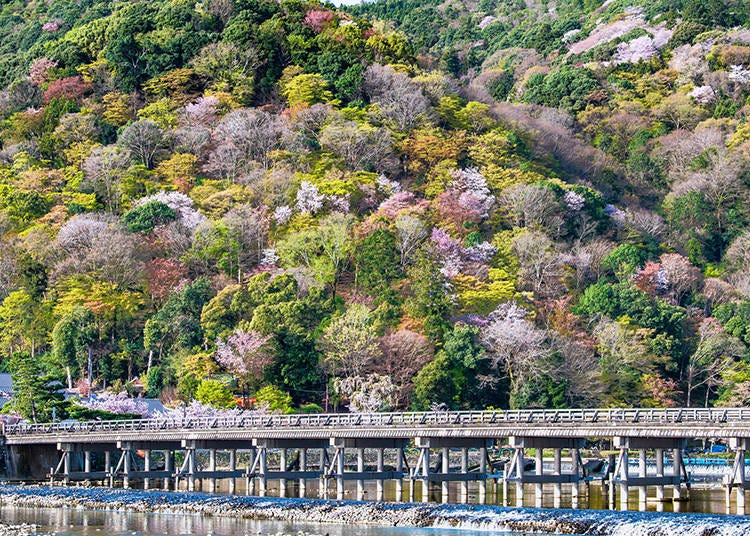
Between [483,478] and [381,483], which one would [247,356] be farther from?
[483,478]

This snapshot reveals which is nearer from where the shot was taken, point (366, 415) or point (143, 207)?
point (366, 415)

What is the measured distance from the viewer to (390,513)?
51.2 meters

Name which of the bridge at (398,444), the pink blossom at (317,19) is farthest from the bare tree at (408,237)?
the pink blossom at (317,19)

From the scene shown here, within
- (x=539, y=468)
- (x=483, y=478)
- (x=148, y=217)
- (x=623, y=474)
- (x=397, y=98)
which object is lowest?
(x=483, y=478)

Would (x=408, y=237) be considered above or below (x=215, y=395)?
above

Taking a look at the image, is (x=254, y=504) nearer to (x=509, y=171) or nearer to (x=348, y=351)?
(x=348, y=351)

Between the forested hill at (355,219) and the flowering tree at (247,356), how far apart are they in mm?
185

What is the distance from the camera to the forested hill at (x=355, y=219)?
87875 mm

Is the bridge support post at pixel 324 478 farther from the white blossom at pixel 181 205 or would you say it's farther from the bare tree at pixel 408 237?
the white blossom at pixel 181 205

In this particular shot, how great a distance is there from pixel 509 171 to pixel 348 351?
32.1 m

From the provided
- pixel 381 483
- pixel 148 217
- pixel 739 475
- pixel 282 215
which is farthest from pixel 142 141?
pixel 739 475

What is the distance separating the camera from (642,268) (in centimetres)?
10206

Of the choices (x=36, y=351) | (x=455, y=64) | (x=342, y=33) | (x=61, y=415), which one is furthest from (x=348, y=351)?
(x=455, y=64)

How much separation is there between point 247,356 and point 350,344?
21.5 feet
